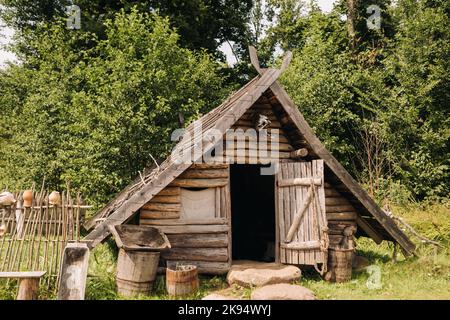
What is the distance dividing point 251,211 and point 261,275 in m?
5.37

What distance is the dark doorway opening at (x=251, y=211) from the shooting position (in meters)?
11.5

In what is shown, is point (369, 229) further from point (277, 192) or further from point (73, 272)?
point (73, 272)

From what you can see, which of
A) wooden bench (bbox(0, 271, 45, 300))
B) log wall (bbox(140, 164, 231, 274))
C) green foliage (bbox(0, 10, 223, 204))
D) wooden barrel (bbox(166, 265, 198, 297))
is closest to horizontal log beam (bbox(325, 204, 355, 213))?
log wall (bbox(140, 164, 231, 274))

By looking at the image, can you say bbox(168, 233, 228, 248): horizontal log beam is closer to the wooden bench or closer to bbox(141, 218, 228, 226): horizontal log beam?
bbox(141, 218, 228, 226): horizontal log beam

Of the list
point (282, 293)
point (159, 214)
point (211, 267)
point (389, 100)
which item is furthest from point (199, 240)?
point (389, 100)

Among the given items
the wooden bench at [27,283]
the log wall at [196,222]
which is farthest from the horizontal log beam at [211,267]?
the wooden bench at [27,283]

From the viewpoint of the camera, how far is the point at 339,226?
8.72 m

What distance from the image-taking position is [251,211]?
12.5 m

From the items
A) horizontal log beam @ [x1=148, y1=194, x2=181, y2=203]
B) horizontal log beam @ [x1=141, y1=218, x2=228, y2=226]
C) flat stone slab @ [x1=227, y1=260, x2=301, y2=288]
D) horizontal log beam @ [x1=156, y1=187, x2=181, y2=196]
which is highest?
horizontal log beam @ [x1=156, y1=187, x2=181, y2=196]

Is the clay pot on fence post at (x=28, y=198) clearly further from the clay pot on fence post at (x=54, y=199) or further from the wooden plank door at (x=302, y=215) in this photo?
the wooden plank door at (x=302, y=215)

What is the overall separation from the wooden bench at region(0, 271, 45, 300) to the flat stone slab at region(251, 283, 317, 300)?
3.68 meters

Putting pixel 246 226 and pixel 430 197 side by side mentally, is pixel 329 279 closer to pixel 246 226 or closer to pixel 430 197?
pixel 246 226

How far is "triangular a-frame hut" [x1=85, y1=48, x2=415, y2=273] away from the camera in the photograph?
25.0 ft

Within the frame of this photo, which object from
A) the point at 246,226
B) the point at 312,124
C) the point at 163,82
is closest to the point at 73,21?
the point at 163,82
